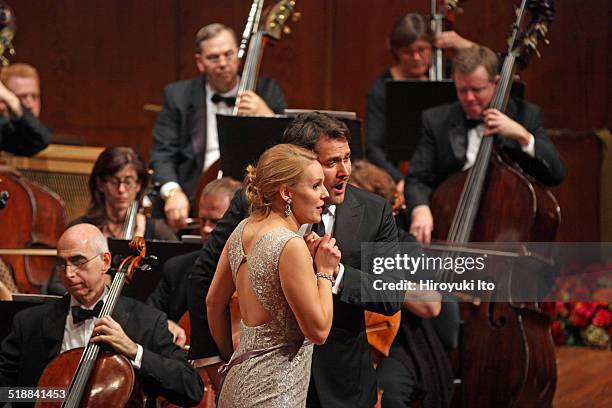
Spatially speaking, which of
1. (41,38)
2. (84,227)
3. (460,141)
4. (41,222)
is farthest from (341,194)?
(41,38)

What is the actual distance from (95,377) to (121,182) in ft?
4.45

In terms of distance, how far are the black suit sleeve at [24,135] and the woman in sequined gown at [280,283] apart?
210cm

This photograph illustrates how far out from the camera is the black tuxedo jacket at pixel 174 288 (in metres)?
3.72

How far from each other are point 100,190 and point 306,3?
1.95 m

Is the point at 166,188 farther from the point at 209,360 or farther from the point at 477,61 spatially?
the point at 209,360

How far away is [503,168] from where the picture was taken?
3.86m

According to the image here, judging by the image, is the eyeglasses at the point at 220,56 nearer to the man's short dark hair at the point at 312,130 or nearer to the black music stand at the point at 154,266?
the black music stand at the point at 154,266

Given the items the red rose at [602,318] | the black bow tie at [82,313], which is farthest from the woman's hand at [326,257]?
the red rose at [602,318]

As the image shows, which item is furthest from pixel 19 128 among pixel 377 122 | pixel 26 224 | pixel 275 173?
pixel 275 173

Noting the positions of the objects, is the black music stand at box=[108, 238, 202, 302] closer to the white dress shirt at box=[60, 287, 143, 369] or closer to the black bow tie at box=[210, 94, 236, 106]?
the white dress shirt at box=[60, 287, 143, 369]

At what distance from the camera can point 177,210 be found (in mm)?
4426

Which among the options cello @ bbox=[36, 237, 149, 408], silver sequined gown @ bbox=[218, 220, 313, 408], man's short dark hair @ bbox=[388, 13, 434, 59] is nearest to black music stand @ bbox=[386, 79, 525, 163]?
man's short dark hair @ bbox=[388, 13, 434, 59]

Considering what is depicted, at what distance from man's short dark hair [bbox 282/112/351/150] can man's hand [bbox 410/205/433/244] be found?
1178mm

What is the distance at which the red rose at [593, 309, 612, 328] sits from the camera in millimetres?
4344
